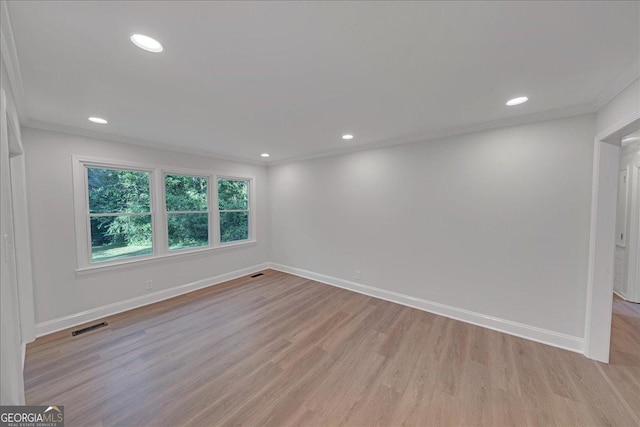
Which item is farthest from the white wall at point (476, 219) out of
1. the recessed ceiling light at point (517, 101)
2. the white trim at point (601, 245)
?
the recessed ceiling light at point (517, 101)

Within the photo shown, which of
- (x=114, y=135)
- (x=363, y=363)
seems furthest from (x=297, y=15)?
(x=114, y=135)

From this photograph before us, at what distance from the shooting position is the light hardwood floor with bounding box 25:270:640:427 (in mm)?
1685

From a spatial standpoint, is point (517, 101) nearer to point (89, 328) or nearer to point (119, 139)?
point (119, 139)

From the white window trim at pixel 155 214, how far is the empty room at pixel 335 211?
0.03 metres

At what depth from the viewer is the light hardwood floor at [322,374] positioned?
5.53 ft

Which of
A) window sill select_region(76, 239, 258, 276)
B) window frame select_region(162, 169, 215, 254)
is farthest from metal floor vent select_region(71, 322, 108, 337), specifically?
window frame select_region(162, 169, 215, 254)

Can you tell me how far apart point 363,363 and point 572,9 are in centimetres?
281

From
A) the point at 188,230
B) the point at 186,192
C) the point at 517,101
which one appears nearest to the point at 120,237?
the point at 188,230

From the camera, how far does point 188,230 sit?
162 inches

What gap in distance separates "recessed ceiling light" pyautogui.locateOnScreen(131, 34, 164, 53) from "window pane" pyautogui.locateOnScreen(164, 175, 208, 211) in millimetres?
2781

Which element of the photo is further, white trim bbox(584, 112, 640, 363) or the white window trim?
the white window trim

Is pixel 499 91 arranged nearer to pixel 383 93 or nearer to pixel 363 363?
pixel 383 93

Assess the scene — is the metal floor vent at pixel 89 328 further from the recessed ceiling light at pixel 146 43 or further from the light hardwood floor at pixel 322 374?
the recessed ceiling light at pixel 146 43

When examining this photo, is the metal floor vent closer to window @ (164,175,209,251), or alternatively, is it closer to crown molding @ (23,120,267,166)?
window @ (164,175,209,251)
